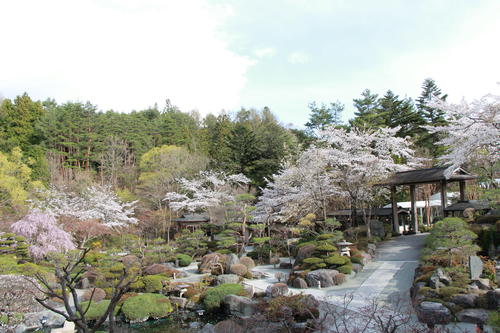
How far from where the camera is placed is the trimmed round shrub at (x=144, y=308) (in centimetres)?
980

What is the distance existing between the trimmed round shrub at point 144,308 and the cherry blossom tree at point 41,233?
617 centimetres

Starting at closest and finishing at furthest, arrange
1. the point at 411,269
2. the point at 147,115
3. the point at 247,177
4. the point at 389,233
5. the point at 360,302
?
the point at 360,302 < the point at 411,269 < the point at 389,233 < the point at 247,177 < the point at 147,115

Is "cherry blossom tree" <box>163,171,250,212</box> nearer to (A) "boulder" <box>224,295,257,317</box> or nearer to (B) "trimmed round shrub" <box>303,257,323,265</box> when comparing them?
(B) "trimmed round shrub" <box>303,257,323,265</box>

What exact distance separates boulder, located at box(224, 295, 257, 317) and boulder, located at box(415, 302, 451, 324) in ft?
12.6

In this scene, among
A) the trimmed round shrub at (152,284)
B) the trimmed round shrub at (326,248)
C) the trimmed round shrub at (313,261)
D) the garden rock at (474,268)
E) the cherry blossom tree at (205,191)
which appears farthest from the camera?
the cherry blossom tree at (205,191)

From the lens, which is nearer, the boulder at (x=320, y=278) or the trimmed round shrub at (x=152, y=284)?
the boulder at (x=320, y=278)

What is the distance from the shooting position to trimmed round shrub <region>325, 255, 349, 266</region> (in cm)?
1228

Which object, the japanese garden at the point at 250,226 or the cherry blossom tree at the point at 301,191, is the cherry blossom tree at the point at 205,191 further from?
the cherry blossom tree at the point at 301,191

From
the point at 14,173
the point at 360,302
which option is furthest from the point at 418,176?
the point at 14,173

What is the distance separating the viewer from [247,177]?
2712cm

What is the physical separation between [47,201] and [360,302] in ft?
54.8

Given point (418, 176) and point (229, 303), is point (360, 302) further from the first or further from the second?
point (418, 176)

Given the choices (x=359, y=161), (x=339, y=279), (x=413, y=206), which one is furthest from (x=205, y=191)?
(x=339, y=279)

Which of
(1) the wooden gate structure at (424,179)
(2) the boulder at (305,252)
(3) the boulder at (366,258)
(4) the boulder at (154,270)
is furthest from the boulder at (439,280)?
(1) the wooden gate structure at (424,179)
